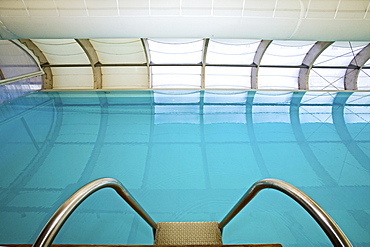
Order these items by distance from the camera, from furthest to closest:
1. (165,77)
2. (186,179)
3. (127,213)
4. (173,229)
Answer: (165,77)
(186,179)
(127,213)
(173,229)

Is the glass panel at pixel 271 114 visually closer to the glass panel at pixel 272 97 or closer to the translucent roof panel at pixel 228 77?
the glass panel at pixel 272 97

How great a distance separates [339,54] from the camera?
13.5m

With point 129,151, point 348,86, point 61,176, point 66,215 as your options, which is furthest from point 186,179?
point 348,86

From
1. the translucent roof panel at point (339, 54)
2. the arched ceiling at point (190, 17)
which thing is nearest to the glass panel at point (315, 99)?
the translucent roof panel at point (339, 54)

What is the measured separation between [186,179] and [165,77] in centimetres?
1093

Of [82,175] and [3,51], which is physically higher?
[3,51]

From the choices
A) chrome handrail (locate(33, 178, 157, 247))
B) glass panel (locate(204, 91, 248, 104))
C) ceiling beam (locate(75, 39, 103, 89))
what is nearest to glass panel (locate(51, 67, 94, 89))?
ceiling beam (locate(75, 39, 103, 89))

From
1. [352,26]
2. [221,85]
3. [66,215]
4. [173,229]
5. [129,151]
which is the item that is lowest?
[221,85]

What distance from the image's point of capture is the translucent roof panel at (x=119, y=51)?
12242mm

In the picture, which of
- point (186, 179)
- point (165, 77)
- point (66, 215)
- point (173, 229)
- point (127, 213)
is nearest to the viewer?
point (66, 215)

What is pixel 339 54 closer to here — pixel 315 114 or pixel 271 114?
pixel 315 114

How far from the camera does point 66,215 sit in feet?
3.69

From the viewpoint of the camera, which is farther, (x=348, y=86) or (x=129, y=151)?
(x=348, y=86)

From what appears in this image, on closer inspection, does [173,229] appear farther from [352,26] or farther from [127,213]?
[352,26]
